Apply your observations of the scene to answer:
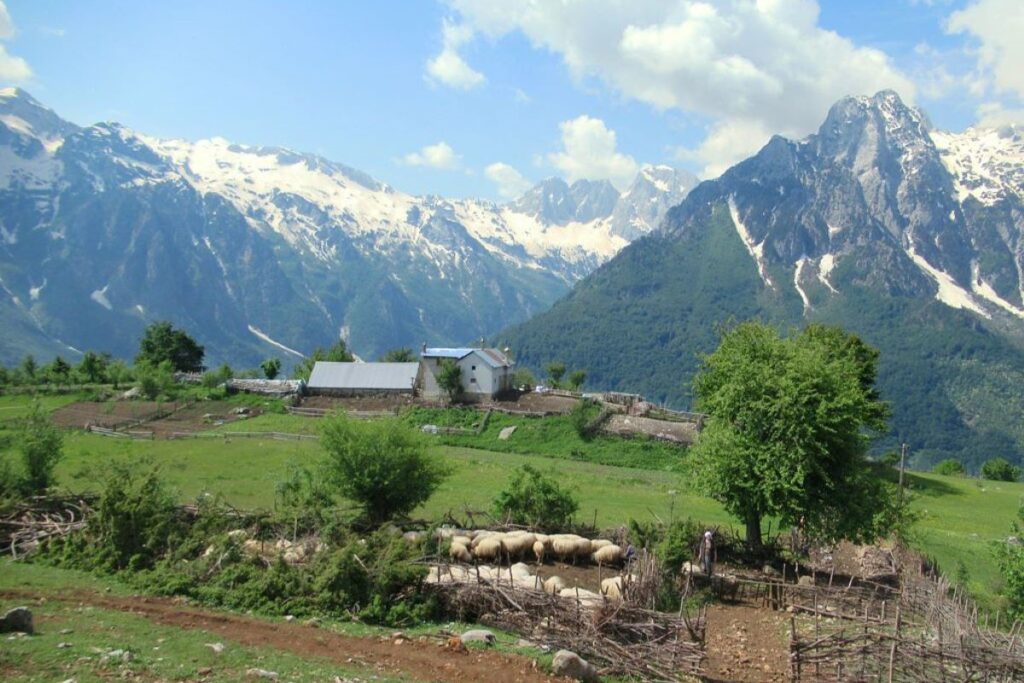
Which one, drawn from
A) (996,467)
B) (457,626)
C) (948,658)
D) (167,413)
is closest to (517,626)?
(457,626)

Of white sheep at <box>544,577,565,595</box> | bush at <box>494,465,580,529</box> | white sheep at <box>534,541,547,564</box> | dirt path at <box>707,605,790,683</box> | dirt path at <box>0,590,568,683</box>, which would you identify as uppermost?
bush at <box>494,465,580,529</box>

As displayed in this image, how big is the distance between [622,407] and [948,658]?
6946 cm

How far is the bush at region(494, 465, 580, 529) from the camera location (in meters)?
35.1

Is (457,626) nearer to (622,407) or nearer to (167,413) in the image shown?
(622,407)

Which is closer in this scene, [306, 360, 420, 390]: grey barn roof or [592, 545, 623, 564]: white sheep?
[592, 545, 623, 564]: white sheep

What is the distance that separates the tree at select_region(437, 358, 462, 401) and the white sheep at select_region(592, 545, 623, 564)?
6300 cm

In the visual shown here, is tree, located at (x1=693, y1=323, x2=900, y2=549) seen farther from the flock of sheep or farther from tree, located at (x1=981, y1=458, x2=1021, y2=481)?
tree, located at (x1=981, y1=458, x2=1021, y2=481)

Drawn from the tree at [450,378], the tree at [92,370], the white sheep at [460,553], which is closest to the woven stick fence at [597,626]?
the white sheep at [460,553]

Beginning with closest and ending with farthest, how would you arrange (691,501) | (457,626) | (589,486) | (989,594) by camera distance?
(457,626), (989,594), (691,501), (589,486)

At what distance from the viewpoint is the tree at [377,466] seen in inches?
1296

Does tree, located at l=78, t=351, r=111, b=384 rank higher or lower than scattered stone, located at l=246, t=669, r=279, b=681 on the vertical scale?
higher

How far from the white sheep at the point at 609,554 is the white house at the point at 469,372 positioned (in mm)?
64200

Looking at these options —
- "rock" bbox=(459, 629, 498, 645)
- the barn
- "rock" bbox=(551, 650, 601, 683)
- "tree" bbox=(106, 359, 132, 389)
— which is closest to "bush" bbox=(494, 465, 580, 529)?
"rock" bbox=(459, 629, 498, 645)

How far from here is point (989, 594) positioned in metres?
29.6
